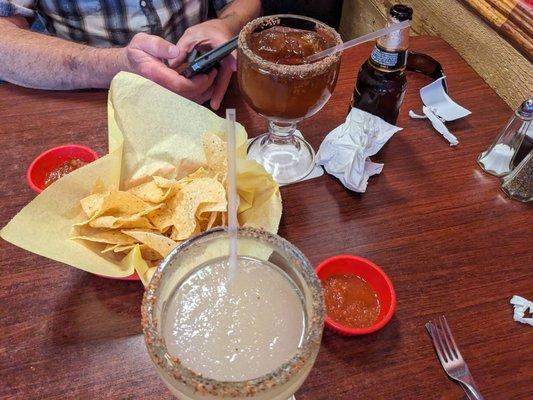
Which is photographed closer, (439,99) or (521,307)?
(521,307)

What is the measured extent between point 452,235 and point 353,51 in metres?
0.71

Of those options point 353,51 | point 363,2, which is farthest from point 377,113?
point 363,2

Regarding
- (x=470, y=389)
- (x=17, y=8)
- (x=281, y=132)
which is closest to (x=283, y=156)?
(x=281, y=132)

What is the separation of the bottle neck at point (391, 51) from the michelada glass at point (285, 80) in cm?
10

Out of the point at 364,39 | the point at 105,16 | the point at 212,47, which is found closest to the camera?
the point at 364,39

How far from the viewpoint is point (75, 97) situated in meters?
1.27

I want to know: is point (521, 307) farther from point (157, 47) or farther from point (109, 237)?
point (157, 47)

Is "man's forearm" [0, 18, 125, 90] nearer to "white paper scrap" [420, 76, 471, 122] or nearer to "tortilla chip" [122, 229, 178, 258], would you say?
"tortilla chip" [122, 229, 178, 258]

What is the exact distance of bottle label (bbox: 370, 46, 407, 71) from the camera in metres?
1.06

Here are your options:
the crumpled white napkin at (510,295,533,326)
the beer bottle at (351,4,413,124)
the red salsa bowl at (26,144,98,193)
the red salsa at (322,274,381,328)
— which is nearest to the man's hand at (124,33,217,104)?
the red salsa bowl at (26,144,98,193)

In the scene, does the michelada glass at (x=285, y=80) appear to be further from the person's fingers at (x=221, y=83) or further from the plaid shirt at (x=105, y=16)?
the plaid shirt at (x=105, y=16)

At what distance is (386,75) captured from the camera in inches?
43.6

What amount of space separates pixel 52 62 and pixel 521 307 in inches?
52.5

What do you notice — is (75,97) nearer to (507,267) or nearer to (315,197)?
(315,197)
